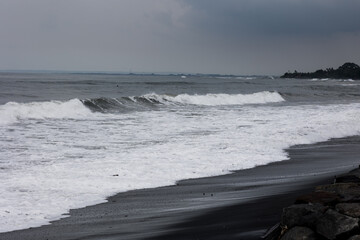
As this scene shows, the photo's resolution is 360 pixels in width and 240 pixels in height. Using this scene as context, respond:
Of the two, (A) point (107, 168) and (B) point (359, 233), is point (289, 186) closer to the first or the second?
(A) point (107, 168)

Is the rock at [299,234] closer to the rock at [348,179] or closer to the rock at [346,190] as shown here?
the rock at [346,190]

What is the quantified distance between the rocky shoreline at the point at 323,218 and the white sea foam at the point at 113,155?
3457 mm

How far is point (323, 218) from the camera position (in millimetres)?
4410

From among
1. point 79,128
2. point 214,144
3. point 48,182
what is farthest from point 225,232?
point 79,128

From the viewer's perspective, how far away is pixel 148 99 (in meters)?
36.5

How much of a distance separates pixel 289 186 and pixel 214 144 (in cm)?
566

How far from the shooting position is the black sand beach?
5.98 metres

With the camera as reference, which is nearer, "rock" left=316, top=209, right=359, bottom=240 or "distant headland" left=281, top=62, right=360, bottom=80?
"rock" left=316, top=209, right=359, bottom=240

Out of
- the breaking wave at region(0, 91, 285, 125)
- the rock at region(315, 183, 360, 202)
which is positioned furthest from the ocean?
the rock at region(315, 183, 360, 202)

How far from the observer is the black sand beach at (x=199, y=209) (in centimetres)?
598

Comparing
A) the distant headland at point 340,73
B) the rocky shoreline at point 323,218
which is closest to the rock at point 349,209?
the rocky shoreline at point 323,218

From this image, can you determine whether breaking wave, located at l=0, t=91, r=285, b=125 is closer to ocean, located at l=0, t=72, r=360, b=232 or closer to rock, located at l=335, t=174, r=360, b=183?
ocean, located at l=0, t=72, r=360, b=232

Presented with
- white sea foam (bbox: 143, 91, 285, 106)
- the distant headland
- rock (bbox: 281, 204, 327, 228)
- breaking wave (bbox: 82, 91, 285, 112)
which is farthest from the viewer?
the distant headland

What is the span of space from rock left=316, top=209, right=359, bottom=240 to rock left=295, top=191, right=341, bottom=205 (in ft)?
1.11
